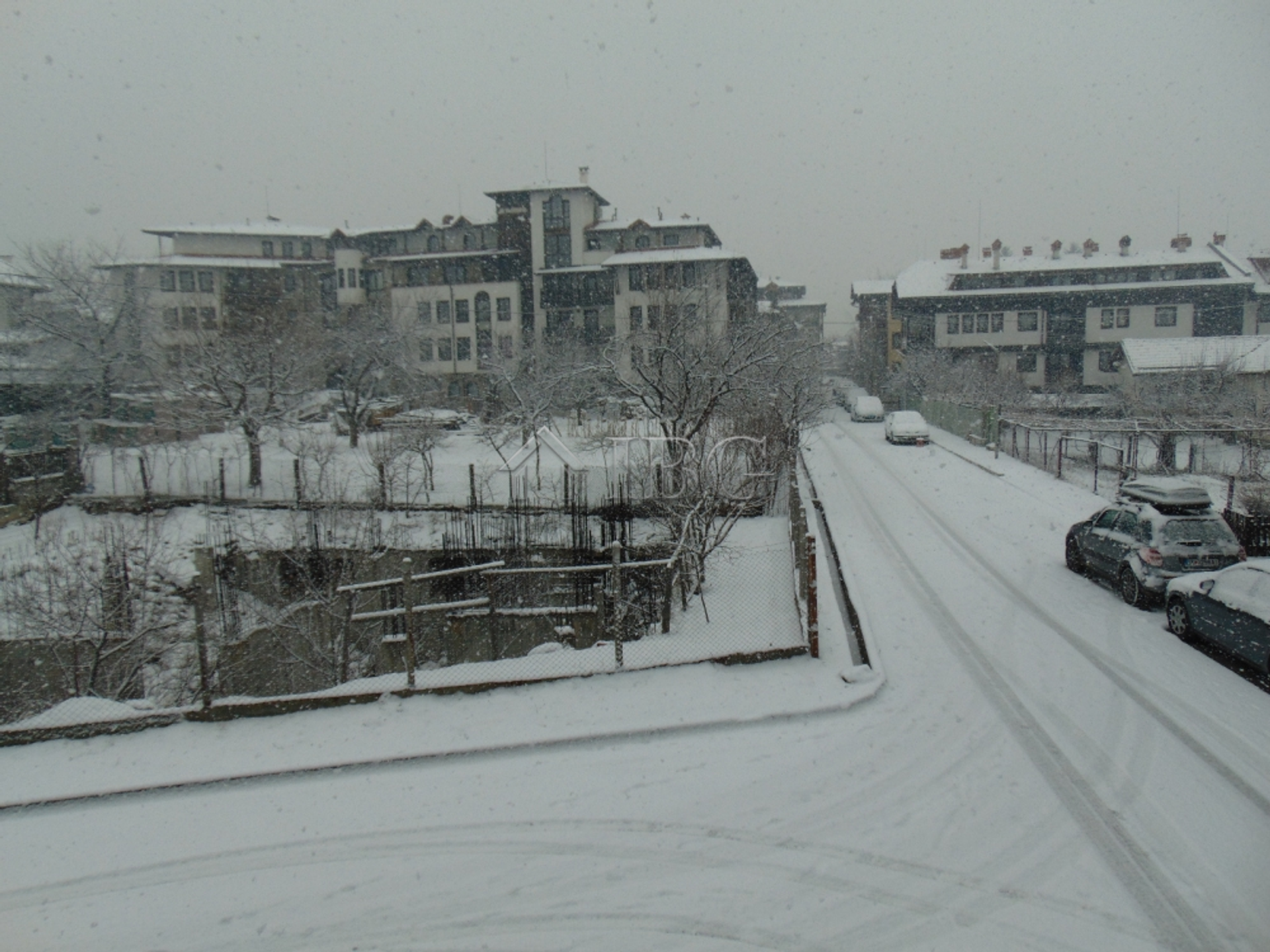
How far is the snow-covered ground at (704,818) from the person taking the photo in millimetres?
4980

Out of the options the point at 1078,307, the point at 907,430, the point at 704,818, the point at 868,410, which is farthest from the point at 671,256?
the point at 704,818

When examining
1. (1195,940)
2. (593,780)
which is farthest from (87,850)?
(1195,940)

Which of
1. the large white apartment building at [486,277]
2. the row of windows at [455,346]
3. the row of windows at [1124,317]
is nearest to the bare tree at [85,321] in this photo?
the large white apartment building at [486,277]

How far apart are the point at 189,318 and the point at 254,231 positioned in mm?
25999

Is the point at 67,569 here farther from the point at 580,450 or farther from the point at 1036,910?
the point at 1036,910

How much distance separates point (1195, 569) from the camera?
10867 mm

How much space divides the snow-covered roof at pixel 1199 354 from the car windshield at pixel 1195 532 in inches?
993

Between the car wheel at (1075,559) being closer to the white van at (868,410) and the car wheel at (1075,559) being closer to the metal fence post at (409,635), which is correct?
the metal fence post at (409,635)

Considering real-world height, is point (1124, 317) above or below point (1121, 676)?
above

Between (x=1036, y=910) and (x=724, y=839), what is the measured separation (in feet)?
6.77

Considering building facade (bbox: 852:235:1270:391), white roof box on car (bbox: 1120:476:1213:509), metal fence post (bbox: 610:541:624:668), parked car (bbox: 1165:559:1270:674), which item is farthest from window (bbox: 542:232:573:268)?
parked car (bbox: 1165:559:1270:674)

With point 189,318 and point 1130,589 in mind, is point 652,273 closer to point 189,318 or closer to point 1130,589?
point 189,318

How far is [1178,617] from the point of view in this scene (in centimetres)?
995

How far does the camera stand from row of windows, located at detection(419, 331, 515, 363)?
166ft
